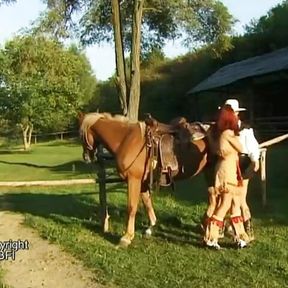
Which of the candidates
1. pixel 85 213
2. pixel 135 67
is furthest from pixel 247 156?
pixel 135 67

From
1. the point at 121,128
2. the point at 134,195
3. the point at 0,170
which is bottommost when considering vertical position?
the point at 0,170

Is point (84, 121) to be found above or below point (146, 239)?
above

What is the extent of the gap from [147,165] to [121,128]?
685 millimetres

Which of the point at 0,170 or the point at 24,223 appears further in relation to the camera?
the point at 0,170

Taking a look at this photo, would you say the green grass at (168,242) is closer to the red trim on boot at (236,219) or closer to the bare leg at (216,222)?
the bare leg at (216,222)

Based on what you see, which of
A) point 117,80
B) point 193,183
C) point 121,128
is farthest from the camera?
point 117,80

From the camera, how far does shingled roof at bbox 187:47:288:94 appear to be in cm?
2480

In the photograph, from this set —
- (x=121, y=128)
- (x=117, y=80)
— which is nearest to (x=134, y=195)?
(x=121, y=128)

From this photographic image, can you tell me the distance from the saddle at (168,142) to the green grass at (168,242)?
3.05 ft

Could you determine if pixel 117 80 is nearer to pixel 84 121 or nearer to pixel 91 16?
pixel 91 16

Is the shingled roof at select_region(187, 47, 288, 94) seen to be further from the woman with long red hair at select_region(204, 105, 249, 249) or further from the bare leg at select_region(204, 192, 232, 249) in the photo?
the bare leg at select_region(204, 192, 232, 249)

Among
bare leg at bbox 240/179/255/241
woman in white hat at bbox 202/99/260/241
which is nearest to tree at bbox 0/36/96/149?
woman in white hat at bbox 202/99/260/241

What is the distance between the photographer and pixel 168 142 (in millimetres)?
8445

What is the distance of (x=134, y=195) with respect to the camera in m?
8.22
